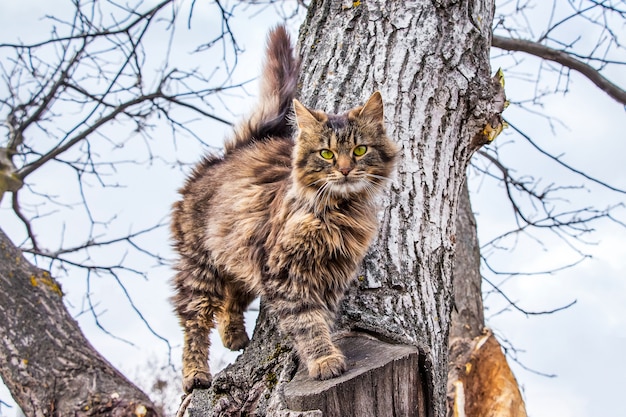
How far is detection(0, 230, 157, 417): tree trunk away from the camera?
87.4 inches

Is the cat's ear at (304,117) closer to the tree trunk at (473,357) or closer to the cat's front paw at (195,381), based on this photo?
the cat's front paw at (195,381)

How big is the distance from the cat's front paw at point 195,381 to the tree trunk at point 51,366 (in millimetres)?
795

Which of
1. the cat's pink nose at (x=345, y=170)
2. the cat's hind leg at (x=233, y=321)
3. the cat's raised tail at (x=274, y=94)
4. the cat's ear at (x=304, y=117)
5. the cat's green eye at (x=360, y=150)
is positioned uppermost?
the cat's raised tail at (x=274, y=94)

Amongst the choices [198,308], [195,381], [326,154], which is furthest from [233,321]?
[326,154]

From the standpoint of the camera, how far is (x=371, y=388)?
7.27 ft

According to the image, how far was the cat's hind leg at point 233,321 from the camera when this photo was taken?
3.45 m

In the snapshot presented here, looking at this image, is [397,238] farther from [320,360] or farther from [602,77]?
[602,77]

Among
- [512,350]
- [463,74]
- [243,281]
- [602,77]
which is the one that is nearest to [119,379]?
[243,281]

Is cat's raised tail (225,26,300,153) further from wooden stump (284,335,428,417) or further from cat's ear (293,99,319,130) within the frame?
wooden stump (284,335,428,417)

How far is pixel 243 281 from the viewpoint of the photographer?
320 centimetres

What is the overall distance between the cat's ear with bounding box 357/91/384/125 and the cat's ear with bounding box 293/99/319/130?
A: 0.67 feet

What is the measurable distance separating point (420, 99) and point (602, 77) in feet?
10.7

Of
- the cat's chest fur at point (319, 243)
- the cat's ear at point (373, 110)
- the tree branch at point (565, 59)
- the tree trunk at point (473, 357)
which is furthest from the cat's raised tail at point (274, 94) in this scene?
the tree branch at point (565, 59)

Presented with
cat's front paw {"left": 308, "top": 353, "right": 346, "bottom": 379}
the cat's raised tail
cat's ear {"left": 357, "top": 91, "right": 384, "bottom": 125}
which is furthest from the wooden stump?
the cat's raised tail
